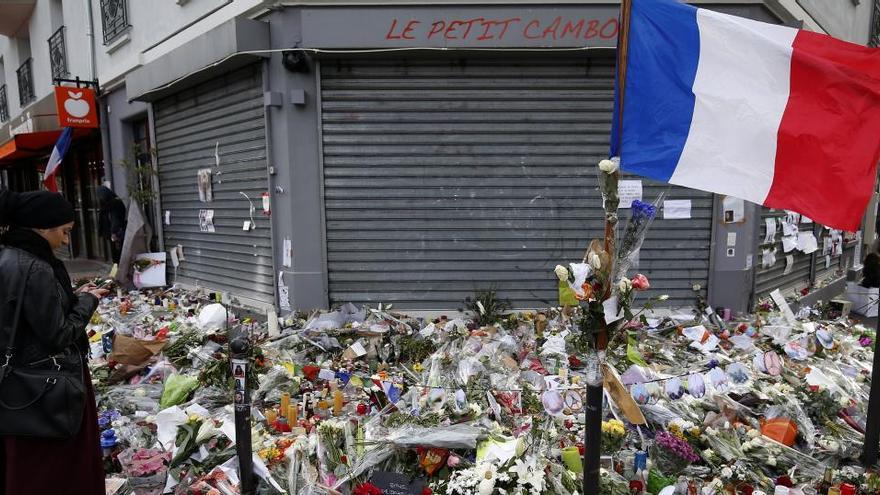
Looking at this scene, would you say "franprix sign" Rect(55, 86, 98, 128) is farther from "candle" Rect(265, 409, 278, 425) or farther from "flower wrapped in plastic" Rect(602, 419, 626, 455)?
"flower wrapped in plastic" Rect(602, 419, 626, 455)

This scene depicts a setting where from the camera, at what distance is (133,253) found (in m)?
9.14

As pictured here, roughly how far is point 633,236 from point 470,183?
4192mm

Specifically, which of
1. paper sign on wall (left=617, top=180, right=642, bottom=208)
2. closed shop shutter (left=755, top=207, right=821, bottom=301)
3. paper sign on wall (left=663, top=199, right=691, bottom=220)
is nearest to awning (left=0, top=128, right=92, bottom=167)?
paper sign on wall (left=617, top=180, right=642, bottom=208)

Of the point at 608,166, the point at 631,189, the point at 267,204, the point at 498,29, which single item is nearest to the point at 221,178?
the point at 267,204

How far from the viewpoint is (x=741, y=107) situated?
262 cm

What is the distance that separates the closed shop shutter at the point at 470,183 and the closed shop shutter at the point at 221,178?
4.03 ft

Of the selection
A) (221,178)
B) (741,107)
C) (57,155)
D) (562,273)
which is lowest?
(562,273)

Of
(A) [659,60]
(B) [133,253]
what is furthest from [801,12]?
(B) [133,253]

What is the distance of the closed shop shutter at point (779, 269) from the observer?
743 cm

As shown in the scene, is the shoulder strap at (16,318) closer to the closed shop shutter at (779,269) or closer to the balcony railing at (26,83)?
the closed shop shutter at (779,269)

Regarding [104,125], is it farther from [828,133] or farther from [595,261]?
[828,133]

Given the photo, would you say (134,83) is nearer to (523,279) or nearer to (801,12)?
(523,279)

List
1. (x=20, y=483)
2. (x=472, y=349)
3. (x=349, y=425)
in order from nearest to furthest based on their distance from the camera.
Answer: (x=20, y=483), (x=349, y=425), (x=472, y=349)

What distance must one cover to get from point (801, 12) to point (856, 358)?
5069 millimetres
